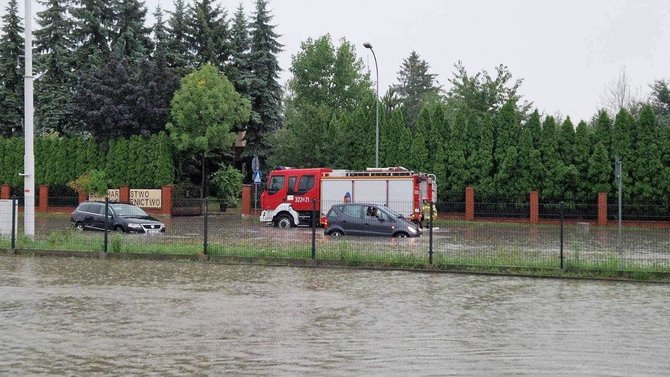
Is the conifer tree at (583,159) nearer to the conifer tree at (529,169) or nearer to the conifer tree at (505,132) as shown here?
the conifer tree at (529,169)

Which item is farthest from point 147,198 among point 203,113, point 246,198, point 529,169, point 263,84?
point 529,169

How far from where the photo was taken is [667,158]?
45219 mm

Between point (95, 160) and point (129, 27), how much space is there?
15792mm

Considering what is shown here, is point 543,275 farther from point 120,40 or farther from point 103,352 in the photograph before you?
point 120,40

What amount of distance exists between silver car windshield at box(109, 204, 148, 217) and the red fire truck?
7458 mm

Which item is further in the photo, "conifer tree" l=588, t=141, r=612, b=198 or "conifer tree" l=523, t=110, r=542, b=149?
"conifer tree" l=523, t=110, r=542, b=149

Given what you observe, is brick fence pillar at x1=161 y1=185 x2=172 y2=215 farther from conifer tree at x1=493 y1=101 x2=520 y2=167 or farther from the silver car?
the silver car

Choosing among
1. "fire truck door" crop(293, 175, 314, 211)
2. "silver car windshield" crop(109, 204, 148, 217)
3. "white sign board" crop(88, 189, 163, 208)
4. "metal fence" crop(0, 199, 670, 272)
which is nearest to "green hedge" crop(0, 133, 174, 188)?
"white sign board" crop(88, 189, 163, 208)

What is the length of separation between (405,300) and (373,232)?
14.4 meters

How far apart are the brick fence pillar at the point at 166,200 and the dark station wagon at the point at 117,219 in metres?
18.8

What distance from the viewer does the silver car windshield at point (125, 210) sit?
3150 cm

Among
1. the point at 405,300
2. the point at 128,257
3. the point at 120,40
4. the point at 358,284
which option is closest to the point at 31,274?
the point at 128,257

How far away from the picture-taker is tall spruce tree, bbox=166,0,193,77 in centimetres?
6531

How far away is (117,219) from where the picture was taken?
31.0 meters
